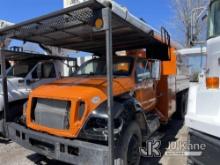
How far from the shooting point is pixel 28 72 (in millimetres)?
7676

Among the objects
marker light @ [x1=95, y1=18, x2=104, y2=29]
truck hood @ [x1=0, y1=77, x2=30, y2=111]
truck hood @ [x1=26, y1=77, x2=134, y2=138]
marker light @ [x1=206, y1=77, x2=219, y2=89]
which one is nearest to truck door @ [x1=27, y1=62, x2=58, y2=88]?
truck hood @ [x1=0, y1=77, x2=30, y2=111]

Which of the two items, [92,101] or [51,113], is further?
[51,113]

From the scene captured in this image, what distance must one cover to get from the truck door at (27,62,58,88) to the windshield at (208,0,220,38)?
5.26 meters

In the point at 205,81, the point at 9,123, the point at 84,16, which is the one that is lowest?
the point at 9,123

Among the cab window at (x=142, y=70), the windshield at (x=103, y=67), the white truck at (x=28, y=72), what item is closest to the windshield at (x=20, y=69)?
the white truck at (x=28, y=72)

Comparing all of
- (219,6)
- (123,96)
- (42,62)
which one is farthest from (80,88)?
(42,62)

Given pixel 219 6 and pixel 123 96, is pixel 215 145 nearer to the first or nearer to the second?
pixel 123 96

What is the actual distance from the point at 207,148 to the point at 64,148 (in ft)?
6.56

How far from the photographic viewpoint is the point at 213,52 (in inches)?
152

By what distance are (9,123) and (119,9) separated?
2.97 m

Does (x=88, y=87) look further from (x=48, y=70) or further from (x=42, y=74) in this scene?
(x=48, y=70)

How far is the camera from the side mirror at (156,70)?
6.22 m

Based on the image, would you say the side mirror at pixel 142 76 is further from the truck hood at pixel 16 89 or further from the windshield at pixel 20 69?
the windshield at pixel 20 69

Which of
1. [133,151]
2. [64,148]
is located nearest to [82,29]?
[64,148]
